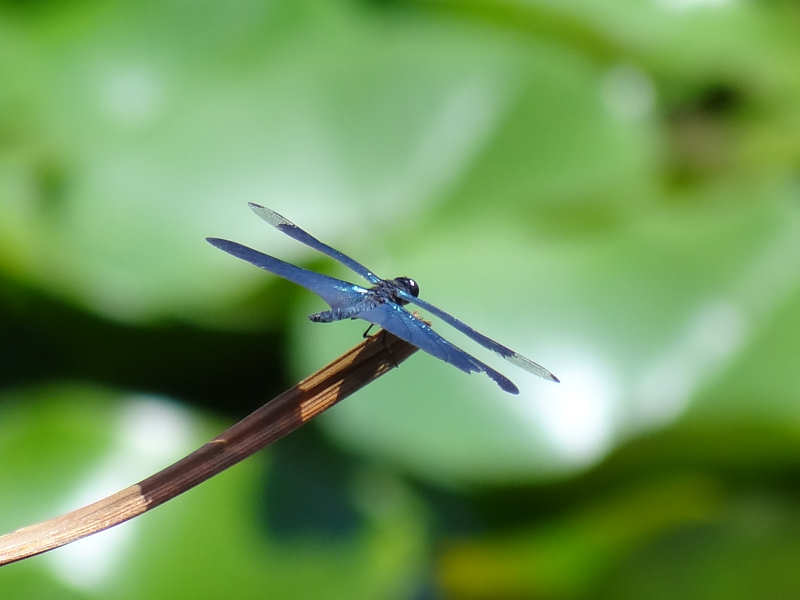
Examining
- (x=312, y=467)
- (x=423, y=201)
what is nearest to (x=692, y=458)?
(x=312, y=467)

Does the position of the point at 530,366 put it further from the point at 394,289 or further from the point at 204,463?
the point at 204,463

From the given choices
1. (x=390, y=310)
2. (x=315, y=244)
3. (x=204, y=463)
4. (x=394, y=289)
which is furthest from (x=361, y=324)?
(x=204, y=463)

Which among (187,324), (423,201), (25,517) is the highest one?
(423,201)

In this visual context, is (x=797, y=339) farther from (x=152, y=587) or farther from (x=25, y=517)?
(x=25, y=517)

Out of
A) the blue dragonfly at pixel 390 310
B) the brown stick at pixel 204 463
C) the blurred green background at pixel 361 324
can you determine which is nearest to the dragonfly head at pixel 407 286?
the blue dragonfly at pixel 390 310

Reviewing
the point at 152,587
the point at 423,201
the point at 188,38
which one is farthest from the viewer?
the point at 188,38

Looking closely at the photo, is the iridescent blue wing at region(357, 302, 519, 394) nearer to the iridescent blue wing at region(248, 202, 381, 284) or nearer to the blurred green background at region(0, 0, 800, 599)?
the iridescent blue wing at region(248, 202, 381, 284)
